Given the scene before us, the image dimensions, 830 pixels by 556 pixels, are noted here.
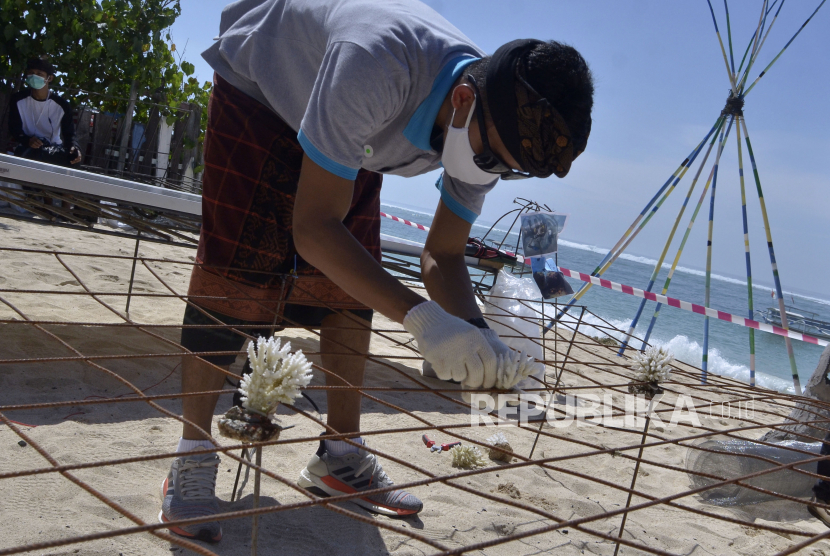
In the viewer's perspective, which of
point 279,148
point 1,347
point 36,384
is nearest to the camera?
point 279,148

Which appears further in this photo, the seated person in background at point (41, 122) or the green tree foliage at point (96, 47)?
the green tree foliage at point (96, 47)

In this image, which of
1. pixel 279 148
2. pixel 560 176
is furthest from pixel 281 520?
pixel 560 176

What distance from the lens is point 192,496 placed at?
141 cm

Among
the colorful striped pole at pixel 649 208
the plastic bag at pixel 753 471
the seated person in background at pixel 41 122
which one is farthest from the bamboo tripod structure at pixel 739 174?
the seated person in background at pixel 41 122

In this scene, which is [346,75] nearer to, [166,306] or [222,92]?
[222,92]

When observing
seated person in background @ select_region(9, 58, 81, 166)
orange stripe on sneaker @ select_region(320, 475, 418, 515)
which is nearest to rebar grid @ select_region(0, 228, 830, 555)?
orange stripe on sneaker @ select_region(320, 475, 418, 515)

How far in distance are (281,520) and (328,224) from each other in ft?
2.74

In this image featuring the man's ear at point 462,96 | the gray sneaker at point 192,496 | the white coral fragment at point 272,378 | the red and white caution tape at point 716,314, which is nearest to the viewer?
Answer: the white coral fragment at point 272,378

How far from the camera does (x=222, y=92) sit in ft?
5.01

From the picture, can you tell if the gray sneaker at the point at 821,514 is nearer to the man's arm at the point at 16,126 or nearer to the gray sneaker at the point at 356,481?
the gray sneaker at the point at 356,481

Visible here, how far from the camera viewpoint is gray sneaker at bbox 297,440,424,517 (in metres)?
1.63

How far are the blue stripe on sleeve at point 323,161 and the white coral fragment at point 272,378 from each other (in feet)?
1.38

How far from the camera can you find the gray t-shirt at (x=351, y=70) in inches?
43.9

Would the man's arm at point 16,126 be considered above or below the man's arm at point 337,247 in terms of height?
above
